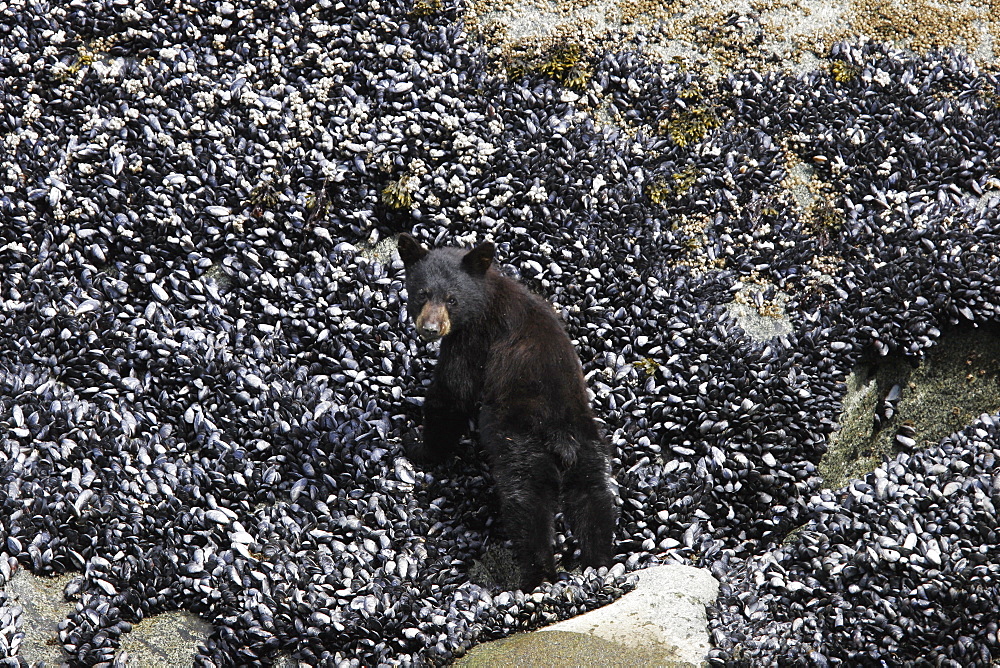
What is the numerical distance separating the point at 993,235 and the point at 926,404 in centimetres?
151

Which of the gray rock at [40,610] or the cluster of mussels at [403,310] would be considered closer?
the gray rock at [40,610]

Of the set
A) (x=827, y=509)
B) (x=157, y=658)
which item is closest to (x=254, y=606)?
(x=157, y=658)

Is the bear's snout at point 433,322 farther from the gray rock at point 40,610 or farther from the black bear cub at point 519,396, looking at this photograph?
the gray rock at point 40,610

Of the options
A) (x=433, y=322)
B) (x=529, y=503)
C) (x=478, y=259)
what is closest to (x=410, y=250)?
(x=478, y=259)

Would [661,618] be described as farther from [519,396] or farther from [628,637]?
[519,396]

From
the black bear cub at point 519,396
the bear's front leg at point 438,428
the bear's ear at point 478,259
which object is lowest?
the bear's front leg at point 438,428

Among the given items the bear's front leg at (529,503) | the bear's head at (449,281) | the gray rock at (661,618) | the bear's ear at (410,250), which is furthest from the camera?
the bear's ear at (410,250)

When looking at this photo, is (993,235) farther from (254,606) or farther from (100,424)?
(100,424)

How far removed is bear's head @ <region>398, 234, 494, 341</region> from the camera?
6.07 metres

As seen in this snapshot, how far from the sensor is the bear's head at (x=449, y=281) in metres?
6.07

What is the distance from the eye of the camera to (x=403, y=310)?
24.2ft

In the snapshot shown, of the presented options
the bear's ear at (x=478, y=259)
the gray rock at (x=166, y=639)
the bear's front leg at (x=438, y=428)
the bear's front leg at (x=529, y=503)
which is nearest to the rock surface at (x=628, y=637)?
the bear's front leg at (x=529, y=503)

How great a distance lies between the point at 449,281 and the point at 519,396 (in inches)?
35.5

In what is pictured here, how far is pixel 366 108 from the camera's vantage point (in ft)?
26.9
